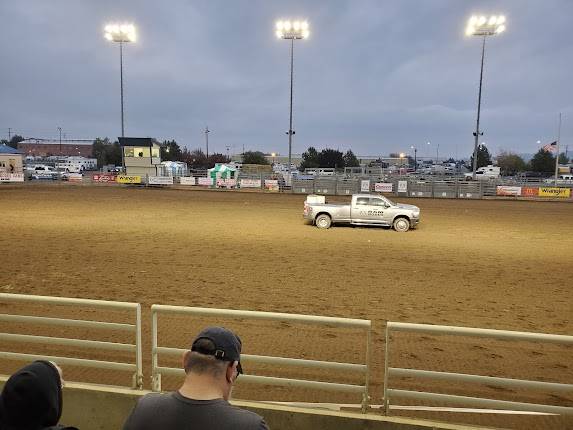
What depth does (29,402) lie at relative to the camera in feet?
5.72

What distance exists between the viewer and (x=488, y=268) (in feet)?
37.3

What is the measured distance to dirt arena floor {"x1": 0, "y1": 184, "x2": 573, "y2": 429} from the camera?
573cm

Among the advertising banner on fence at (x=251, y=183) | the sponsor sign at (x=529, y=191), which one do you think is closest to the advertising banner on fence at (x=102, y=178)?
the advertising banner on fence at (x=251, y=183)

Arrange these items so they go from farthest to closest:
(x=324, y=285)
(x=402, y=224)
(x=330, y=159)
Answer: (x=330, y=159) → (x=402, y=224) → (x=324, y=285)

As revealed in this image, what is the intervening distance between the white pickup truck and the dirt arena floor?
2.00 feet

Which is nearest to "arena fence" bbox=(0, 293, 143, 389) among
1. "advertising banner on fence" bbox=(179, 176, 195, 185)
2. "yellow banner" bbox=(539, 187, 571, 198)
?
"yellow banner" bbox=(539, 187, 571, 198)

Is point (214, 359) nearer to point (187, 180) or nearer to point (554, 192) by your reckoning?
point (554, 192)

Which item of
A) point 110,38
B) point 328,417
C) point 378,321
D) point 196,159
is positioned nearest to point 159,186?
point 110,38

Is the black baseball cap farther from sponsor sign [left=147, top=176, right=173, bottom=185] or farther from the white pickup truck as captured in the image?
sponsor sign [left=147, top=176, right=173, bottom=185]

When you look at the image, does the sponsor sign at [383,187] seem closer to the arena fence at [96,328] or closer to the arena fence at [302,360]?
the arena fence at [302,360]

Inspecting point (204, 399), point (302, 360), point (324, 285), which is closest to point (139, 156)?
point (324, 285)

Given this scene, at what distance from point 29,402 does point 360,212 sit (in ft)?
58.8

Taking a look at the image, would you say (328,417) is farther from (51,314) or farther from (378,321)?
(51,314)

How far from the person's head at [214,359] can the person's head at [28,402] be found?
0.55 m
